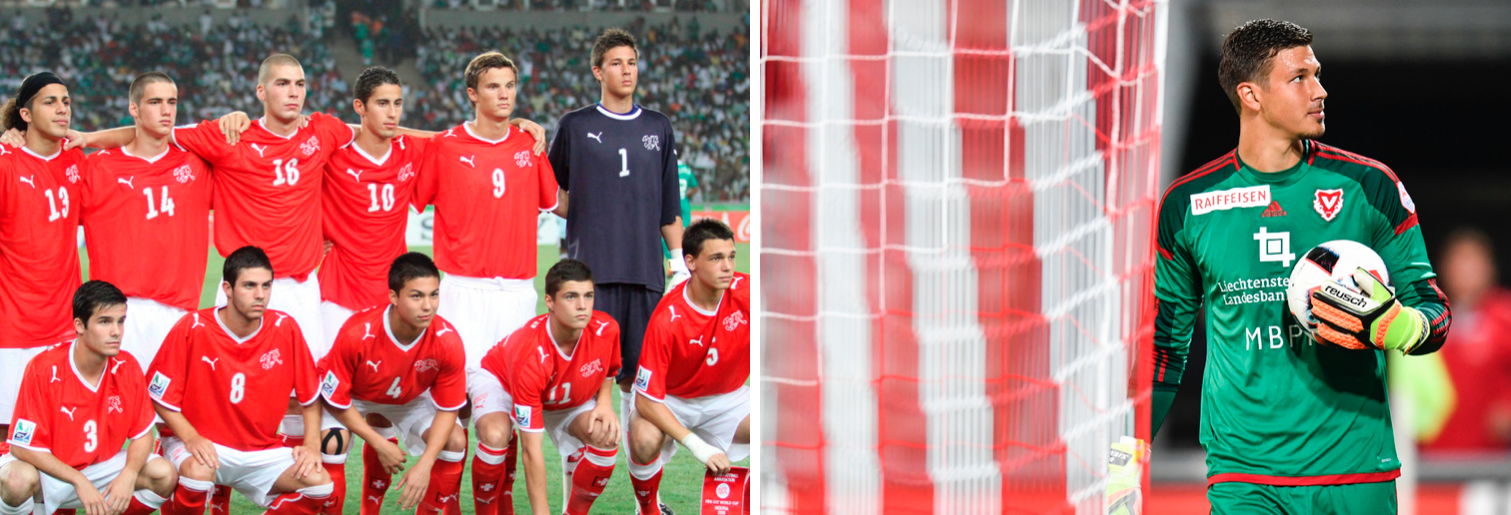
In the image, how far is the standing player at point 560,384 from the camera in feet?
12.4

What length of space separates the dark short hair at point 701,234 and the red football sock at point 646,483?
714mm

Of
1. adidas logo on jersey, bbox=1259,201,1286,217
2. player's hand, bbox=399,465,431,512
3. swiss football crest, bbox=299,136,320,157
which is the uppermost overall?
swiss football crest, bbox=299,136,320,157

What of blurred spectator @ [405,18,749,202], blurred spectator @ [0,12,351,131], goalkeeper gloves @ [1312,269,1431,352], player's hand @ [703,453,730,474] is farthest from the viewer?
blurred spectator @ [0,12,351,131]

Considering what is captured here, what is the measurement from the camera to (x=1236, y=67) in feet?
7.38

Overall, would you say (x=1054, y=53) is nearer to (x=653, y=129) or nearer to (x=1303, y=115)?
(x=1303, y=115)

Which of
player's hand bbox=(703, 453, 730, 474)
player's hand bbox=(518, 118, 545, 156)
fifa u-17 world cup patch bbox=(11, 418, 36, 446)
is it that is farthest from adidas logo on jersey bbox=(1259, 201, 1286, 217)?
fifa u-17 world cup patch bbox=(11, 418, 36, 446)

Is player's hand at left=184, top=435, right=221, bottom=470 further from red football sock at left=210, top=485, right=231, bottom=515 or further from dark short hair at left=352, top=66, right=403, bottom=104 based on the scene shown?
dark short hair at left=352, top=66, right=403, bottom=104

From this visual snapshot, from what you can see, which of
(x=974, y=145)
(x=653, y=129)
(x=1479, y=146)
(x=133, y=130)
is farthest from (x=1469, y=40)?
(x=133, y=130)

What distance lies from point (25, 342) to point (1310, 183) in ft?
11.7

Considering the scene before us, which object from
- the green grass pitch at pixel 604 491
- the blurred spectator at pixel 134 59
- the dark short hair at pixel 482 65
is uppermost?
the blurred spectator at pixel 134 59

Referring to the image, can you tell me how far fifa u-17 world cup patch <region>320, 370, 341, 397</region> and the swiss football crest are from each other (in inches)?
27.2

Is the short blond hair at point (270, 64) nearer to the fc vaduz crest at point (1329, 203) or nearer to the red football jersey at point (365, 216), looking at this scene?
the red football jersey at point (365, 216)

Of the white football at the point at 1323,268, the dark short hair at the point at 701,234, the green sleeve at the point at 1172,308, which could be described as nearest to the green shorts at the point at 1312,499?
the green sleeve at the point at 1172,308

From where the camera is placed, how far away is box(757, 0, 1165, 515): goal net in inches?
96.3
